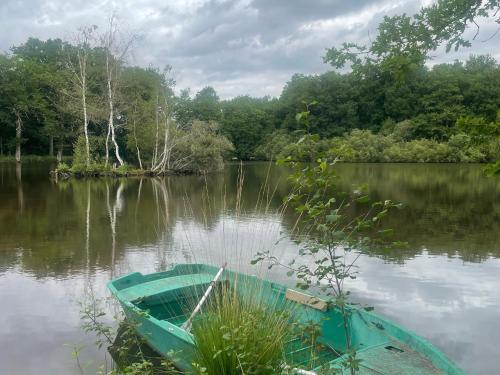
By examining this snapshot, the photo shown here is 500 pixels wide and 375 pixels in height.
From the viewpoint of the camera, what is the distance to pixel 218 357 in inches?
127

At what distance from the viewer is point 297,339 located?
13.9 feet

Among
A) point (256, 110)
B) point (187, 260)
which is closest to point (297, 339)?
point (187, 260)

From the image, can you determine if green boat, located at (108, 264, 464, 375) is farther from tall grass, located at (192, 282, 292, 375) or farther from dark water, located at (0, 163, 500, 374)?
dark water, located at (0, 163, 500, 374)

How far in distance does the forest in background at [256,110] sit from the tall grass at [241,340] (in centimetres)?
119

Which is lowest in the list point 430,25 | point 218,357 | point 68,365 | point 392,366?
point 68,365

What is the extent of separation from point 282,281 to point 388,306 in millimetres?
1523

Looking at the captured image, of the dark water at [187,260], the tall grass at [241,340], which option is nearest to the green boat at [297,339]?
the tall grass at [241,340]

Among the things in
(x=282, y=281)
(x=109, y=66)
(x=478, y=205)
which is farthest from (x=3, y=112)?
(x=282, y=281)

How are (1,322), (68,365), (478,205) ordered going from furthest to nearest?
(478,205)
(1,322)
(68,365)

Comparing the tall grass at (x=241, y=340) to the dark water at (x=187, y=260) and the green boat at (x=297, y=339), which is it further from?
the dark water at (x=187, y=260)

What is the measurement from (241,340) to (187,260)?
13.4 ft

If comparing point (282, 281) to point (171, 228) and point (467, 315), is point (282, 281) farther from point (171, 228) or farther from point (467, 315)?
point (171, 228)

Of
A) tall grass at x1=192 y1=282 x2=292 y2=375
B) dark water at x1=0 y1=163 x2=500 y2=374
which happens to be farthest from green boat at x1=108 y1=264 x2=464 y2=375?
dark water at x1=0 y1=163 x2=500 y2=374

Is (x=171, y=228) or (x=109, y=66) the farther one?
(x=109, y=66)
